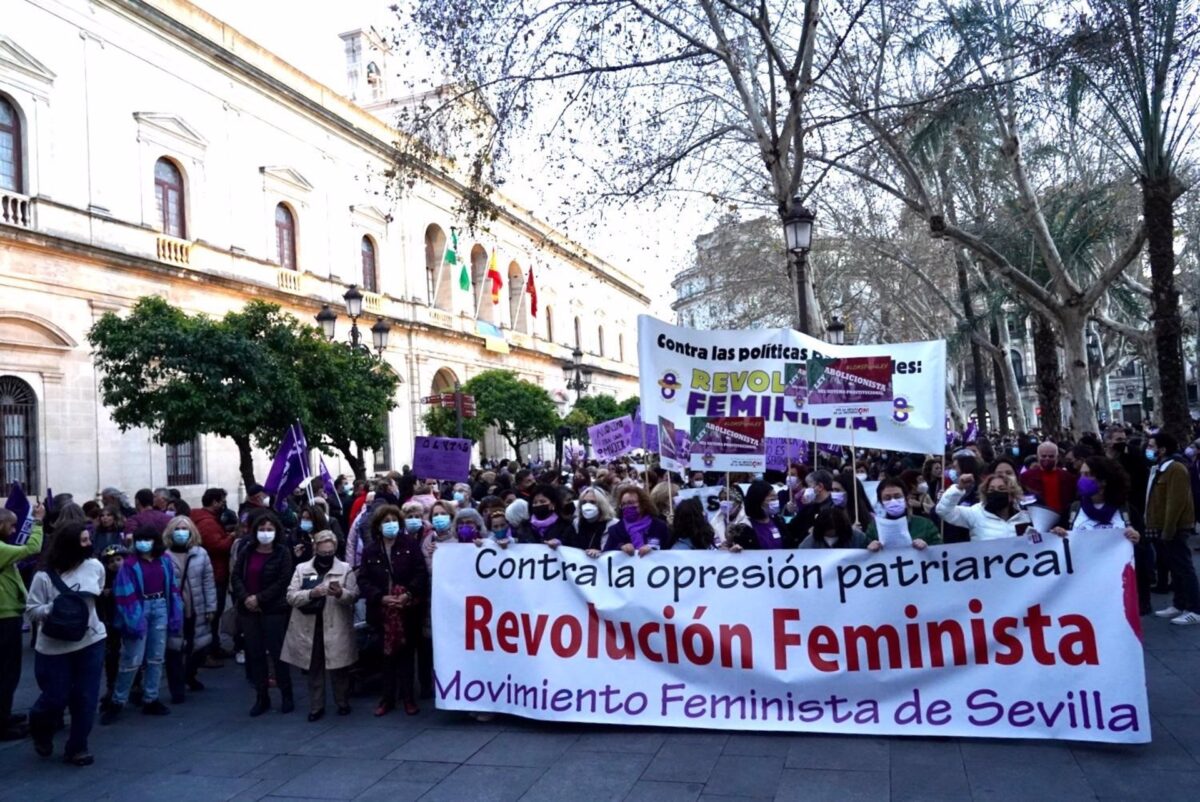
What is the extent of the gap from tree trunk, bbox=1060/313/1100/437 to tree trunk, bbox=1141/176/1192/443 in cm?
341

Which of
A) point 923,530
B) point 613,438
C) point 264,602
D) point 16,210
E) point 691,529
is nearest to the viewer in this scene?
point 691,529

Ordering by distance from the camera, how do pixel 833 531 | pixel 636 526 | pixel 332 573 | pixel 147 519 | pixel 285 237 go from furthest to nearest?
pixel 285 237 < pixel 147 519 < pixel 332 573 < pixel 636 526 < pixel 833 531

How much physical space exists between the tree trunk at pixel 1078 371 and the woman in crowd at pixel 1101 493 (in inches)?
427

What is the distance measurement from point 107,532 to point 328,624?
315 centimetres

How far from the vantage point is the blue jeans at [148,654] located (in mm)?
7152

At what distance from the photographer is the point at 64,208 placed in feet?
67.4

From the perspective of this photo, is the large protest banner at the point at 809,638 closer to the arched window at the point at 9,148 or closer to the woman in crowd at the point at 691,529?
the woman in crowd at the point at 691,529

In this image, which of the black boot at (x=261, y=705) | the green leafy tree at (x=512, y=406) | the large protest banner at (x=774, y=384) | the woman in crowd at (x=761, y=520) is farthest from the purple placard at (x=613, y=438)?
the green leafy tree at (x=512, y=406)

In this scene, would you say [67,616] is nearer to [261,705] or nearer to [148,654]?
[148,654]

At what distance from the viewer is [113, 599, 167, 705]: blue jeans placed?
7.15 meters

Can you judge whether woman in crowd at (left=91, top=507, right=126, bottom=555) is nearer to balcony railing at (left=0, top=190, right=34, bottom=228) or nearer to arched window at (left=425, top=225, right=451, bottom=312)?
balcony railing at (left=0, top=190, right=34, bottom=228)

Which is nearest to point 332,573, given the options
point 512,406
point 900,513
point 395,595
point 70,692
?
point 395,595

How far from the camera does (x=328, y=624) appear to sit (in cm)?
695

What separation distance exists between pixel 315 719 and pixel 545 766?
2143 mm
